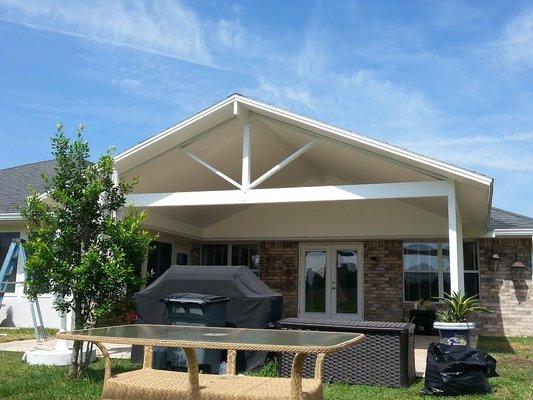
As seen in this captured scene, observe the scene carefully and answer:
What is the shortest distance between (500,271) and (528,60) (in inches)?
201

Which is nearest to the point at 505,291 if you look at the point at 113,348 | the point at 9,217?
the point at 113,348

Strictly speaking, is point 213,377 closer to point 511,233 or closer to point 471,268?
point 511,233

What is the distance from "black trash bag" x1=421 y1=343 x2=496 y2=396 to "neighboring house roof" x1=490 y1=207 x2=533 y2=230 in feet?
24.6

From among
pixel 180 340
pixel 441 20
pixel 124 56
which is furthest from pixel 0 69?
pixel 180 340

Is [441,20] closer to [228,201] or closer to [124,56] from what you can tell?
[228,201]

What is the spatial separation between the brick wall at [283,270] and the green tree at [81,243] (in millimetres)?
8197

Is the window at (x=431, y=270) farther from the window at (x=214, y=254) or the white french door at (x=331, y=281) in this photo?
the window at (x=214, y=254)

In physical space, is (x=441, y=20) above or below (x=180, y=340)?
above

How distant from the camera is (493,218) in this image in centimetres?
1363

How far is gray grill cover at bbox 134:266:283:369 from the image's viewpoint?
23.5 ft

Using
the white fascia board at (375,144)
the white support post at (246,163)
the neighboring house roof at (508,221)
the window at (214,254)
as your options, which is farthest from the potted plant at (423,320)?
the white support post at (246,163)

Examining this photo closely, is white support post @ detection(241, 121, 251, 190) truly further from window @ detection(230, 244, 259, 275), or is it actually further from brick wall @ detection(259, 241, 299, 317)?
window @ detection(230, 244, 259, 275)

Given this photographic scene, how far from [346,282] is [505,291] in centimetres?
397

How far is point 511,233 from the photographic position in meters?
12.4
